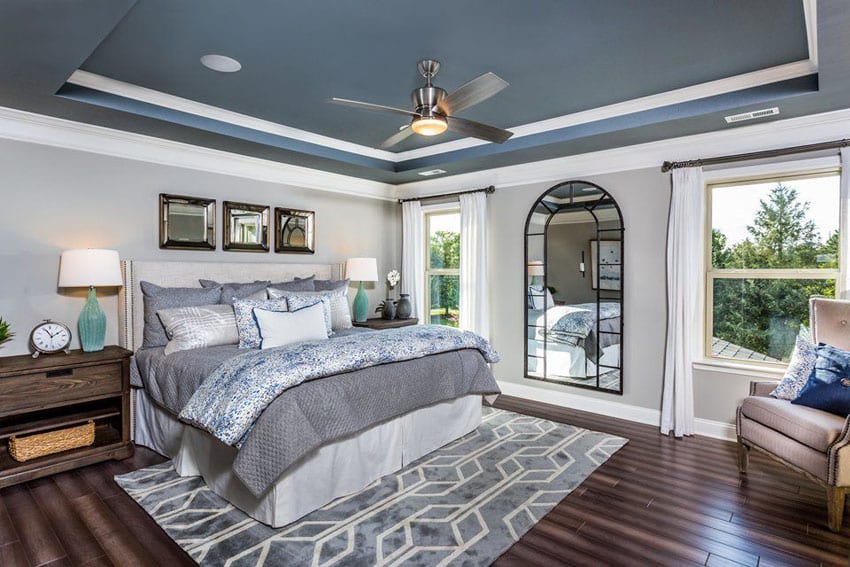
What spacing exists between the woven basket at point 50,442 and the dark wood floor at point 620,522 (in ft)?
0.59

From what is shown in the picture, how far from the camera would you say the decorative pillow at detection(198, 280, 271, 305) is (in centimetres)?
404

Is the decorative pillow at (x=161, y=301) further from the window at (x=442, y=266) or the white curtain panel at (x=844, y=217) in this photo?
the white curtain panel at (x=844, y=217)

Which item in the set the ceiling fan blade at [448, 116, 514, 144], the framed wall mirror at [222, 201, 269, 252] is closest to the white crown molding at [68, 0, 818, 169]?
the framed wall mirror at [222, 201, 269, 252]

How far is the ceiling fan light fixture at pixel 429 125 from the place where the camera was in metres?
2.83

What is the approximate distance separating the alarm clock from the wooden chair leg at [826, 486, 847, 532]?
16.0ft

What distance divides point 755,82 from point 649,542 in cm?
305

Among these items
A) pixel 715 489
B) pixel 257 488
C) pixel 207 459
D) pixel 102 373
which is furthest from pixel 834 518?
pixel 102 373

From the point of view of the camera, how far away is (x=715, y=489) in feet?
9.66

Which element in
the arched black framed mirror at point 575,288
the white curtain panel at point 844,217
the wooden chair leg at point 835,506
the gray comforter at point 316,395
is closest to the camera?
the gray comforter at point 316,395

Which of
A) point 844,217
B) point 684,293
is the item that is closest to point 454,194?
point 684,293

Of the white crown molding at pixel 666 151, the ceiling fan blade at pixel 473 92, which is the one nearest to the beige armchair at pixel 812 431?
the white crown molding at pixel 666 151

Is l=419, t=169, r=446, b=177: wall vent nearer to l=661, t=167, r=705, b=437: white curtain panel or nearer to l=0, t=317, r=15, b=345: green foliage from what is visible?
l=661, t=167, r=705, b=437: white curtain panel

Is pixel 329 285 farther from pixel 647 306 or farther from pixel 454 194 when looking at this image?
pixel 647 306

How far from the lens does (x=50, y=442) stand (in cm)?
314
